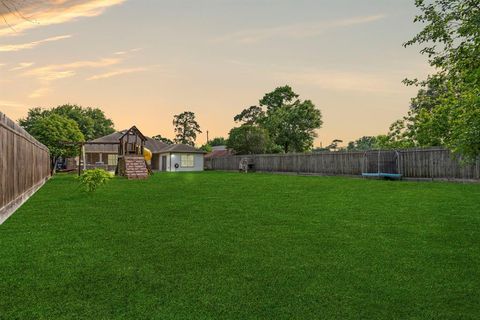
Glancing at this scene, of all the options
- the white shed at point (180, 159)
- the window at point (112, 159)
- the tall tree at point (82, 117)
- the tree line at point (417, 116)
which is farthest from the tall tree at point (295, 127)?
the tall tree at point (82, 117)

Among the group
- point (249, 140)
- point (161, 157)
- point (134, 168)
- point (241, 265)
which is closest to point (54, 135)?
point (134, 168)

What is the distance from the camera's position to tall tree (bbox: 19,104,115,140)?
69.2 meters

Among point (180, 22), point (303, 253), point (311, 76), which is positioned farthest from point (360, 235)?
point (311, 76)

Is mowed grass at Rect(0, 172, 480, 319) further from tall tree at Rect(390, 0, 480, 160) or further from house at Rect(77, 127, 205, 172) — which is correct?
house at Rect(77, 127, 205, 172)

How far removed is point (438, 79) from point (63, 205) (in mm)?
10220

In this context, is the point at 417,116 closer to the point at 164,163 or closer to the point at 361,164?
the point at 361,164

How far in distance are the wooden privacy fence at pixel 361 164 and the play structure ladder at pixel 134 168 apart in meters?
13.6

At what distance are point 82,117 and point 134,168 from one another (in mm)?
50972

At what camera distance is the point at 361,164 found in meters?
25.9

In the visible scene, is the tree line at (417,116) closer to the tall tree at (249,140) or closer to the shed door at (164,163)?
the tall tree at (249,140)

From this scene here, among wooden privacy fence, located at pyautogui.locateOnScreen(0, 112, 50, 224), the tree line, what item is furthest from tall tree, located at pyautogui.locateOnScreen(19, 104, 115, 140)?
wooden privacy fence, located at pyautogui.locateOnScreen(0, 112, 50, 224)

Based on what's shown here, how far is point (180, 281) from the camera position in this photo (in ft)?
13.6

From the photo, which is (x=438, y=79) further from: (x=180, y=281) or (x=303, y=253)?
(x=180, y=281)

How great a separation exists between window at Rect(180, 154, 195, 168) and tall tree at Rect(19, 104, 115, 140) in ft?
89.6
